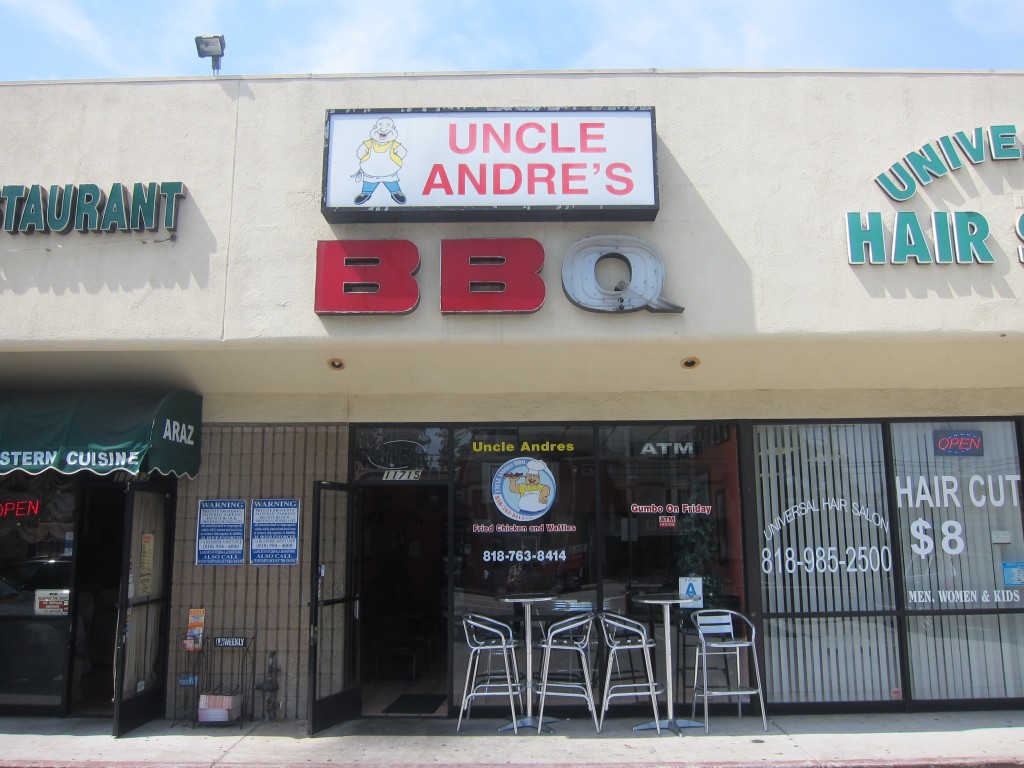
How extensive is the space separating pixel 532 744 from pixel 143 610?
3949 millimetres

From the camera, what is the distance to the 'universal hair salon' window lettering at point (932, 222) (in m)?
7.35

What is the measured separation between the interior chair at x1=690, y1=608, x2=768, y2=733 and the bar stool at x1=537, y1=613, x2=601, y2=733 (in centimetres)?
104

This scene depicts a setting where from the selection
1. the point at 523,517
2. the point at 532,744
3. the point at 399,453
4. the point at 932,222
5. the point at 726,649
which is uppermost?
the point at 932,222

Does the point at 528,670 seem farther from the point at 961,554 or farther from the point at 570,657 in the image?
the point at 961,554

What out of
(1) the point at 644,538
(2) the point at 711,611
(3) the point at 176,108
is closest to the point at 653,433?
(1) the point at 644,538

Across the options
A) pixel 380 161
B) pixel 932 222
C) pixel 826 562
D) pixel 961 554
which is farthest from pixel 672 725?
pixel 380 161

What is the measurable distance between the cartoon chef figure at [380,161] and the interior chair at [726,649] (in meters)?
4.94

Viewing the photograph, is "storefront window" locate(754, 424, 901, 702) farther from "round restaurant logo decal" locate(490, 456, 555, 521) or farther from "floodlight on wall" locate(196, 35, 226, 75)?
"floodlight on wall" locate(196, 35, 226, 75)

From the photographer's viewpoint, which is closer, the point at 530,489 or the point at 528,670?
the point at 528,670

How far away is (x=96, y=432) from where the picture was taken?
7.60 metres

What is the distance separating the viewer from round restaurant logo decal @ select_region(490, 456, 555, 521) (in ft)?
27.8

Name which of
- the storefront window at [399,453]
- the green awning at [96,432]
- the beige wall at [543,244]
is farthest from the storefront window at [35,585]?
the storefront window at [399,453]

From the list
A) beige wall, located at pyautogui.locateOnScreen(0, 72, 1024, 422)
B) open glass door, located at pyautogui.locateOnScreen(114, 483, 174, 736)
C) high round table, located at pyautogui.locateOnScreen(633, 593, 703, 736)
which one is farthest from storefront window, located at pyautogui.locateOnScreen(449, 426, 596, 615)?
open glass door, located at pyautogui.locateOnScreen(114, 483, 174, 736)

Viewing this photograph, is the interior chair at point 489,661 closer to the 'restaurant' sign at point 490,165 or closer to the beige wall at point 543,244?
the beige wall at point 543,244
